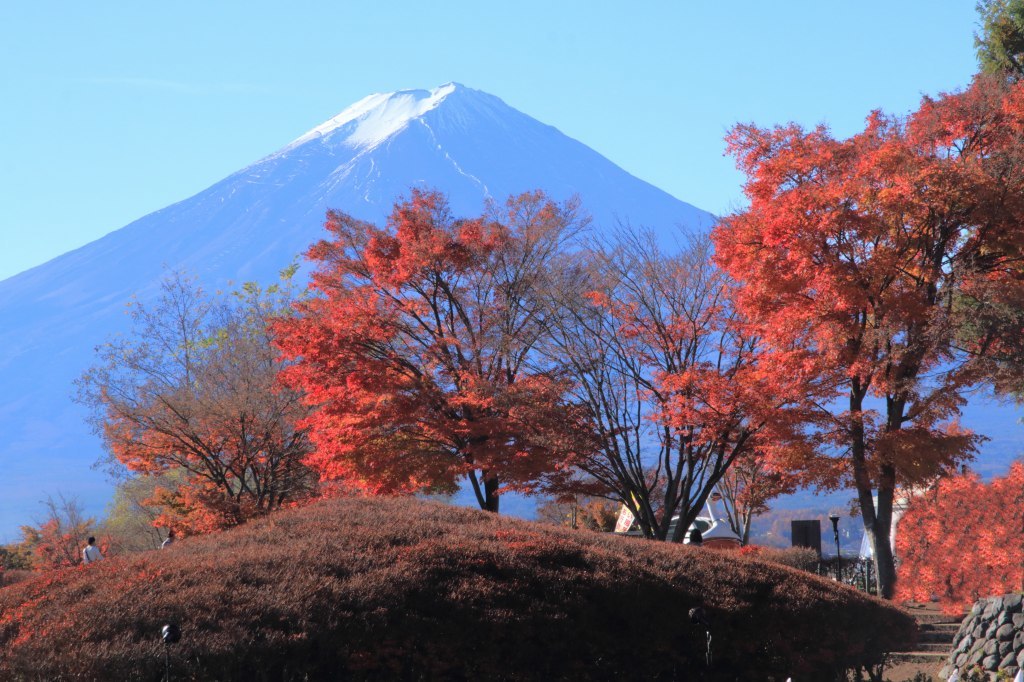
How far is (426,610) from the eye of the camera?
10750 mm

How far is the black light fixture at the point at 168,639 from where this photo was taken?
333 inches

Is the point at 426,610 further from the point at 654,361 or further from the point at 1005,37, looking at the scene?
the point at 1005,37

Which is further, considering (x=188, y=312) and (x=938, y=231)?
(x=188, y=312)

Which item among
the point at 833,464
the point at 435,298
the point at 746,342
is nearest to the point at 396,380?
the point at 435,298

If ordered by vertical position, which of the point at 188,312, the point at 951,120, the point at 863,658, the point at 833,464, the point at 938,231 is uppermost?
the point at 188,312

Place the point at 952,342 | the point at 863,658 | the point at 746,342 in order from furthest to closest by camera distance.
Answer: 1. the point at 746,342
2. the point at 952,342
3. the point at 863,658

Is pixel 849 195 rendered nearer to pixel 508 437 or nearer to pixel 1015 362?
pixel 1015 362

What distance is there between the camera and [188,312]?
150ft

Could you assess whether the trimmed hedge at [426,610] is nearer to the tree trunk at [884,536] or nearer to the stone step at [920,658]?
the stone step at [920,658]

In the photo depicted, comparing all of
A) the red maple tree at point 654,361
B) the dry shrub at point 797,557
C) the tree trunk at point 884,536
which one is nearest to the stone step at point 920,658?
the tree trunk at point 884,536

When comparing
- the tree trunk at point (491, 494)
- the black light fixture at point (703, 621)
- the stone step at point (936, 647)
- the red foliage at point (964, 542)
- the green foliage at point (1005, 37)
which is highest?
the green foliage at point (1005, 37)

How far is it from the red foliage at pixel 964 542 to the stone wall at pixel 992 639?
10.6 ft

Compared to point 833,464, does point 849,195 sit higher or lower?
higher

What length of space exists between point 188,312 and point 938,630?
3494cm
